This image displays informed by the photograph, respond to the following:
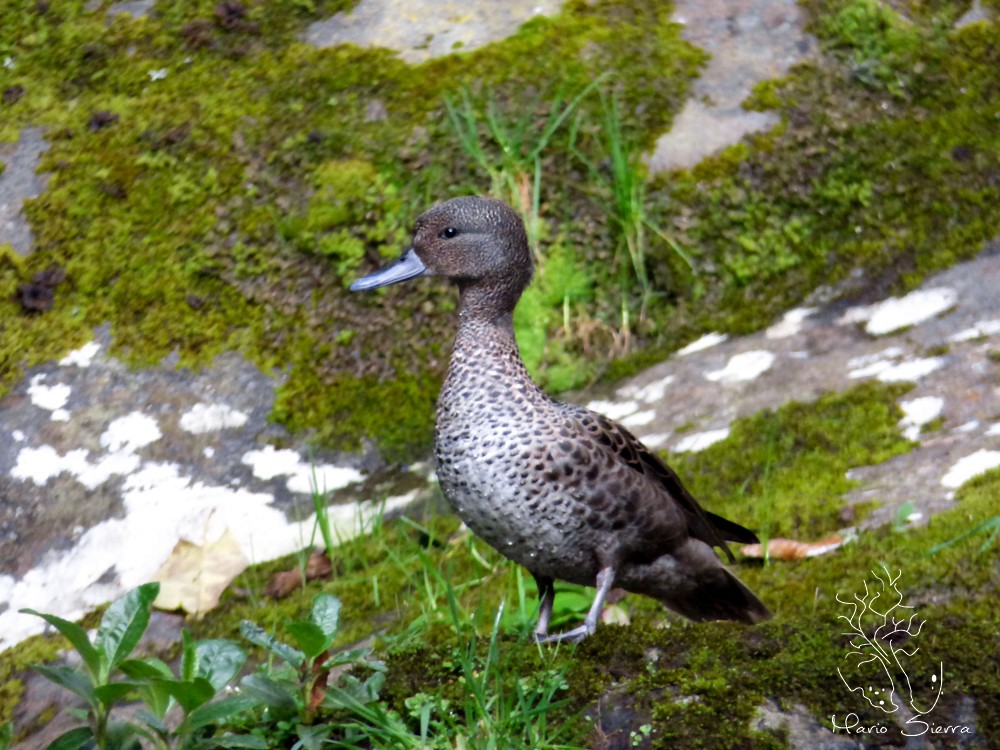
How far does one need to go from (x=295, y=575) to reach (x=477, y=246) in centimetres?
152

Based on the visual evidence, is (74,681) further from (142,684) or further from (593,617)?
(593,617)

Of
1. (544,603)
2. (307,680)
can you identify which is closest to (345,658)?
(307,680)

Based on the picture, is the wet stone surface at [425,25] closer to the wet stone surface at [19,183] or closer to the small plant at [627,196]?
the small plant at [627,196]

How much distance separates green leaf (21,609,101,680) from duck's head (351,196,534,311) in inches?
65.6

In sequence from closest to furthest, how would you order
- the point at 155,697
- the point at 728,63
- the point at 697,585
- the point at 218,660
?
1. the point at 155,697
2. the point at 218,660
3. the point at 697,585
4. the point at 728,63

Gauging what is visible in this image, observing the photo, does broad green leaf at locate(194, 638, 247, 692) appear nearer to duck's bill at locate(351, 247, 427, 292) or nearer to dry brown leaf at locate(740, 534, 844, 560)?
duck's bill at locate(351, 247, 427, 292)

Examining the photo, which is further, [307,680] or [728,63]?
[728,63]

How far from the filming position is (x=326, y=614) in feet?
9.13

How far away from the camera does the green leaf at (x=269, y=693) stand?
267 cm

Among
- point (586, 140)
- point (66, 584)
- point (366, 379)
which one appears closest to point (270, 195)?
point (366, 379)

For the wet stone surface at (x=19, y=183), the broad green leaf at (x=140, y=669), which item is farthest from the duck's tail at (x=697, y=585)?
the wet stone surface at (x=19, y=183)

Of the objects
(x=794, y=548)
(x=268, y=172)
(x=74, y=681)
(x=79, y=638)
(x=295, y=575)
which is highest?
(x=79, y=638)

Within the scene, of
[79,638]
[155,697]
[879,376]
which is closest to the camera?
[79,638]

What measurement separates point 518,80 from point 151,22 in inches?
75.4
